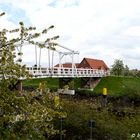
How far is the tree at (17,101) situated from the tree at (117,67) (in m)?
A: 117

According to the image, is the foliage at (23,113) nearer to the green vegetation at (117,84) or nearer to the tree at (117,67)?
the green vegetation at (117,84)

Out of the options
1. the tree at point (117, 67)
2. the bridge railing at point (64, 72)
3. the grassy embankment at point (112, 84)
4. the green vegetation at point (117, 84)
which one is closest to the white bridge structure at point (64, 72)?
the bridge railing at point (64, 72)

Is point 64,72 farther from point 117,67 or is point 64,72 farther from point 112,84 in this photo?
point 117,67

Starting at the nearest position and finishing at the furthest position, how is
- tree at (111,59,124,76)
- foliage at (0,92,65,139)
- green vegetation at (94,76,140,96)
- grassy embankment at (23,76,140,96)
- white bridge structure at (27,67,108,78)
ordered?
foliage at (0,92,65,139) → white bridge structure at (27,67,108,78) → grassy embankment at (23,76,140,96) → green vegetation at (94,76,140,96) → tree at (111,59,124,76)

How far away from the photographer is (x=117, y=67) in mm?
126812

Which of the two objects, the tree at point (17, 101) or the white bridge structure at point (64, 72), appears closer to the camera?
the tree at point (17, 101)

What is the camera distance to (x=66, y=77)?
80.1m

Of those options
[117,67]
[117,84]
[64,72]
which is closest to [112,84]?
[117,84]

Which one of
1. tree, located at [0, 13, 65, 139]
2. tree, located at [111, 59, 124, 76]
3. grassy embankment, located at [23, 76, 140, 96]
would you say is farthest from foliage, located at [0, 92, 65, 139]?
tree, located at [111, 59, 124, 76]

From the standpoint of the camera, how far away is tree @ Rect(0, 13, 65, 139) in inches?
358

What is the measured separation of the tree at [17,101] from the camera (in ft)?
29.8

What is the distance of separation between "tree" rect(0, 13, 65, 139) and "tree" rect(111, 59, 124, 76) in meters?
117

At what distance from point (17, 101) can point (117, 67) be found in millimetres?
118602

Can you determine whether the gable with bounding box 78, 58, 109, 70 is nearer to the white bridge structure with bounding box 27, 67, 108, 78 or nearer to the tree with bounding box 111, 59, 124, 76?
the tree with bounding box 111, 59, 124, 76
